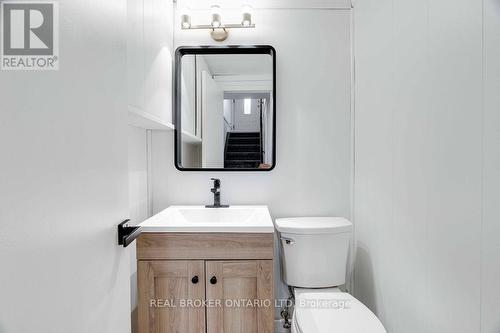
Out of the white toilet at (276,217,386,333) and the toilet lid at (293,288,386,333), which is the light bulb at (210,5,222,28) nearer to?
the white toilet at (276,217,386,333)

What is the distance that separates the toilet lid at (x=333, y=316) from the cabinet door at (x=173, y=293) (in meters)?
0.46

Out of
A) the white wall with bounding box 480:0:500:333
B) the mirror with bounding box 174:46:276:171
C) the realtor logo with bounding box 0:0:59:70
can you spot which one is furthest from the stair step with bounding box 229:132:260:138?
the realtor logo with bounding box 0:0:59:70

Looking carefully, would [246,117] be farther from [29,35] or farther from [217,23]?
[29,35]

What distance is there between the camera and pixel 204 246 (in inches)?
48.2

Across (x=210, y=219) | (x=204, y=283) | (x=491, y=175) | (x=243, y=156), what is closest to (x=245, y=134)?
(x=243, y=156)

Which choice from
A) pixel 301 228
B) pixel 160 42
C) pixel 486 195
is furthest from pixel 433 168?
pixel 160 42

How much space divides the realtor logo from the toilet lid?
3.76ft

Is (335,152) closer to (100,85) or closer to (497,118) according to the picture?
(497,118)

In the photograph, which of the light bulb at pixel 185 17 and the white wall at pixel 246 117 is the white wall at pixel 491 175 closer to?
the white wall at pixel 246 117

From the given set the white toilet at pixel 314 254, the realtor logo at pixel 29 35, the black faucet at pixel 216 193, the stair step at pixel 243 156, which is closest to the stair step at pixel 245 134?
the stair step at pixel 243 156

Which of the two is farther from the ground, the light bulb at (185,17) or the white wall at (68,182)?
the light bulb at (185,17)

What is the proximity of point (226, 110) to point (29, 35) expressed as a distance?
132 centimetres

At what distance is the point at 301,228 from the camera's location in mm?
1419

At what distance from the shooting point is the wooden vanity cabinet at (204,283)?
1216 mm
